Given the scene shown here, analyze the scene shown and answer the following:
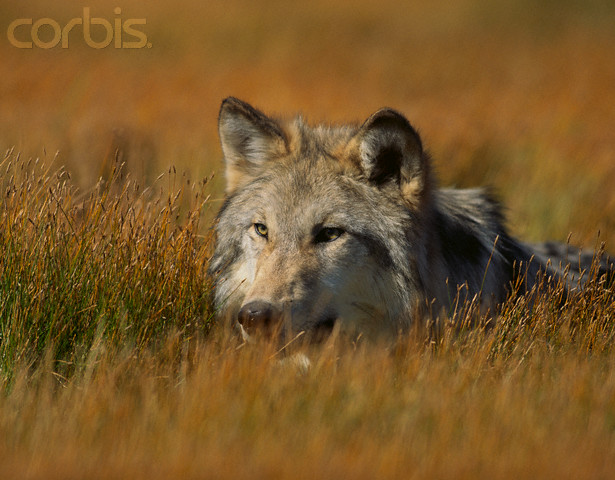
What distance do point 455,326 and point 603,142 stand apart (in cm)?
745

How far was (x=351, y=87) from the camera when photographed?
46.4 feet

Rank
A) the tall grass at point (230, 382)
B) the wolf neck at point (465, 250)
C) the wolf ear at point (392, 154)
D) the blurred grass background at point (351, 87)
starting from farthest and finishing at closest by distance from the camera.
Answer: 1. the blurred grass background at point (351, 87)
2. the wolf neck at point (465, 250)
3. the wolf ear at point (392, 154)
4. the tall grass at point (230, 382)

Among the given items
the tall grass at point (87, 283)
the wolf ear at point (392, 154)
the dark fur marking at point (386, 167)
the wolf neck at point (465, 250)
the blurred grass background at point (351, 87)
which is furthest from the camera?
the blurred grass background at point (351, 87)

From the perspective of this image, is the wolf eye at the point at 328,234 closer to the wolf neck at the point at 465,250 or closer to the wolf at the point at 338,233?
the wolf at the point at 338,233

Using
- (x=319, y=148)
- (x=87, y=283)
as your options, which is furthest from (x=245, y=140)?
(x=87, y=283)

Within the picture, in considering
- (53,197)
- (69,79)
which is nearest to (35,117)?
(69,79)

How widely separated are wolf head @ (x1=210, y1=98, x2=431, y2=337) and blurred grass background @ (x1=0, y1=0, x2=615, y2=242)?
0.70 meters

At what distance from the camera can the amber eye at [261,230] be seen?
441 centimetres

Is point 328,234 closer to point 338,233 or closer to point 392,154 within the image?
point 338,233

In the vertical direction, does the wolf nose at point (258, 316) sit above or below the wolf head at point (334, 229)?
below

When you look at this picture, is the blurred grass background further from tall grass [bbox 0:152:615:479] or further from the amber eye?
tall grass [bbox 0:152:615:479]

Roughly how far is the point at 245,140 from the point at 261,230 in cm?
67

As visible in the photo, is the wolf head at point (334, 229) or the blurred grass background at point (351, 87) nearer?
the wolf head at point (334, 229)

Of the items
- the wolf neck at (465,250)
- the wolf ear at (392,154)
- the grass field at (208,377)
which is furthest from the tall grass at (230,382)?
the wolf ear at (392,154)
